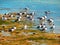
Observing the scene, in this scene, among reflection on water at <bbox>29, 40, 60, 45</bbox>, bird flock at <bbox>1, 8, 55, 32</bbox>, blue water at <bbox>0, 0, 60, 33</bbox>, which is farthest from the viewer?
blue water at <bbox>0, 0, 60, 33</bbox>

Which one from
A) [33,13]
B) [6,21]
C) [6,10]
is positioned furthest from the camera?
[6,10]

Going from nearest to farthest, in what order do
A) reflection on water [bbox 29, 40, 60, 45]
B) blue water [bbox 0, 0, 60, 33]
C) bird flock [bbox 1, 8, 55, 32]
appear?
reflection on water [bbox 29, 40, 60, 45]
bird flock [bbox 1, 8, 55, 32]
blue water [bbox 0, 0, 60, 33]

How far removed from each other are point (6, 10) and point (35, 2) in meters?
3.96

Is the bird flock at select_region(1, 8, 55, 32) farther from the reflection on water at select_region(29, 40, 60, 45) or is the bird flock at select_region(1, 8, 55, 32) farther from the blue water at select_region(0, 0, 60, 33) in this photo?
the reflection on water at select_region(29, 40, 60, 45)

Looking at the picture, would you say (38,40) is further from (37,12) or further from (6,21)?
(37,12)

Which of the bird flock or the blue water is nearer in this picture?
the bird flock

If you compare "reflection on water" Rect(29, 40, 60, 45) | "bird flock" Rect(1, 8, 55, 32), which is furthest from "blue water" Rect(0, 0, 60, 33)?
"reflection on water" Rect(29, 40, 60, 45)

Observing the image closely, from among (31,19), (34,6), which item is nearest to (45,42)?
(31,19)

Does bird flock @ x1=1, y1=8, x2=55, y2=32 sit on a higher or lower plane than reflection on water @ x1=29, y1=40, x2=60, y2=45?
higher

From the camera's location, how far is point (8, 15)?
21938mm

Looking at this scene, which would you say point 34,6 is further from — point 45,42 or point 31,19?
point 45,42

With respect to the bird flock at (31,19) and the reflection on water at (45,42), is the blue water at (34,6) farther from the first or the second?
the reflection on water at (45,42)

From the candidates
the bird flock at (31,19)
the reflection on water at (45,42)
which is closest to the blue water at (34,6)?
the bird flock at (31,19)

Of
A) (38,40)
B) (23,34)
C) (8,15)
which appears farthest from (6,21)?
(38,40)
